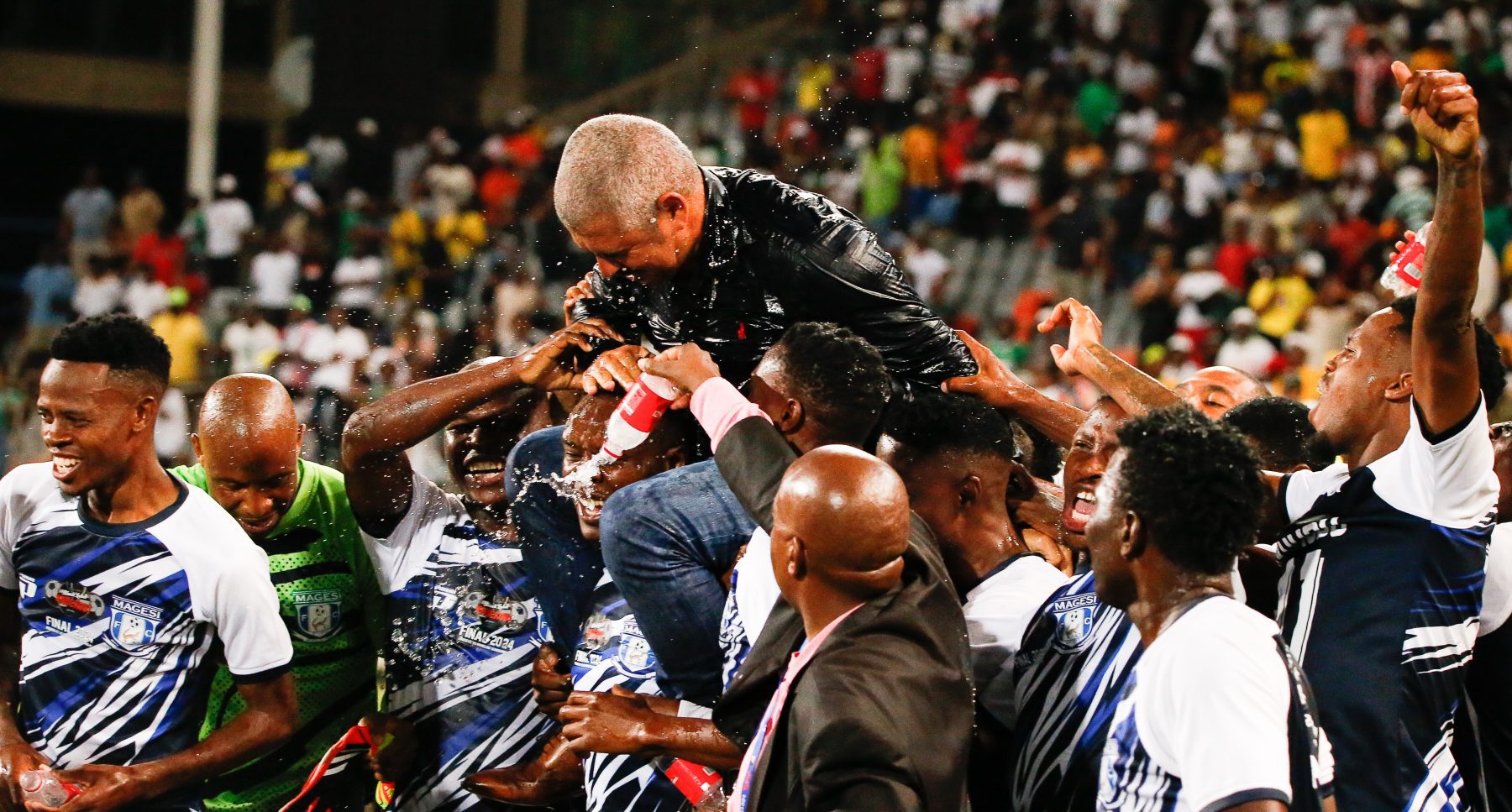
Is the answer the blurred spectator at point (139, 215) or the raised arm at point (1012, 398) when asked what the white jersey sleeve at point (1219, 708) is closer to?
the raised arm at point (1012, 398)

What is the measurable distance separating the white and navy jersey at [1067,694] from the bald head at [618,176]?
4.78 ft

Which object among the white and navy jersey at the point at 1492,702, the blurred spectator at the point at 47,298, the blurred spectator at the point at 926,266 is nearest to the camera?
the white and navy jersey at the point at 1492,702

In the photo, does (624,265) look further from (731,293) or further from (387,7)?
(387,7)

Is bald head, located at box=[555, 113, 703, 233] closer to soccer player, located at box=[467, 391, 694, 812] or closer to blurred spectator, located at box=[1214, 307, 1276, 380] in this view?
soccer player, located at box=[467, 391, 694, 812]

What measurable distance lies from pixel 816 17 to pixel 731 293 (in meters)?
17.4

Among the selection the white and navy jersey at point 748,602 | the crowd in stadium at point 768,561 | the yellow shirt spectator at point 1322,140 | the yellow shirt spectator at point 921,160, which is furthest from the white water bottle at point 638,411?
the yellow shirt spectator at point 921,160

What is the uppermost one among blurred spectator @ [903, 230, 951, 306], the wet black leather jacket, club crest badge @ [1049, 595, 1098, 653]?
the wet black leather jacket

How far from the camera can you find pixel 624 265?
14.2 ft

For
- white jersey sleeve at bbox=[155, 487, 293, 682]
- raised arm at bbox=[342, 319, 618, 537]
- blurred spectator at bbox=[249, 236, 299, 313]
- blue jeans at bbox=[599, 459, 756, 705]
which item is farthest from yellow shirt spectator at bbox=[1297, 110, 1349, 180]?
white jersey sleeve at bbox=[155, 487, 293, 682]

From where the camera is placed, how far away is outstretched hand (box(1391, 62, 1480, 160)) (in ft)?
11.1

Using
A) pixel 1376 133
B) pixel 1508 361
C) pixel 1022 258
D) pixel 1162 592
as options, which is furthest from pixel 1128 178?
pixel 1162 592

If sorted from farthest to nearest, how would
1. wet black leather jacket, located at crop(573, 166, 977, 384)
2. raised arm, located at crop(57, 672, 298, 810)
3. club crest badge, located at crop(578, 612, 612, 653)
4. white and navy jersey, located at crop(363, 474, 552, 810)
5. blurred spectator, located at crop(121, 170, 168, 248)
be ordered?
blurred spectator, located at crop(121, 170, 168, 248) < white and navy jersey, located at crop(363, 474, 552, 810) < club crest badge, located at crop(578, 612, 612, 653) < wet black leather jacket, located at crop(573, 166, 977, 384) < raised arm, located at crop(57, 672, 298, 810)

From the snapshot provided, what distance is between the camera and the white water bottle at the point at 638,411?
4.16m

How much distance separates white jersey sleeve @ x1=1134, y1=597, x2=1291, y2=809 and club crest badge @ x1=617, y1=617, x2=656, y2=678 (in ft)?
5.79
